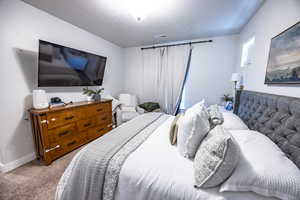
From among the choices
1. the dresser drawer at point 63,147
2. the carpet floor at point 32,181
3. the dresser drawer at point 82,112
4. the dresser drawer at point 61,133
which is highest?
the dresser drawer at point 82,112

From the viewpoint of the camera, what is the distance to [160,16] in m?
2.18

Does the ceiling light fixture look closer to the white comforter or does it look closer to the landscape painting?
the landscape painting

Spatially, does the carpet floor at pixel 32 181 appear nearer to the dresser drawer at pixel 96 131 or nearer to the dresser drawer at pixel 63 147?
the dresser drawer at pixel 63 147

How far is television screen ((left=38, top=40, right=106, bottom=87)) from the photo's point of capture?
6.36ft

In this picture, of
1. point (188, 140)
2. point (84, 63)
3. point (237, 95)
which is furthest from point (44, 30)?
point (237, 95)

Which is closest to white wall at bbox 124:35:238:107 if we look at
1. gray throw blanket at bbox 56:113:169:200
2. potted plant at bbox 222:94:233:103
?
potted plant at bbox 222:94:233:103

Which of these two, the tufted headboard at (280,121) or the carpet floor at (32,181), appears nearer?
the tufted headboard at (280,121)

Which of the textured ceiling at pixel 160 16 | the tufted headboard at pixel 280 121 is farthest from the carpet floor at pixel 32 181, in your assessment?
the textured ceiling at pixel 160 16

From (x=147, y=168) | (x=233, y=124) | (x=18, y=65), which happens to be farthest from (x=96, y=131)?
(x=233, y=124)

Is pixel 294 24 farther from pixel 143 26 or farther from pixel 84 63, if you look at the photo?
pixel 84 63

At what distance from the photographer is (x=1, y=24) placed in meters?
1.65

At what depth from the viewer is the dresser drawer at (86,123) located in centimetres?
232

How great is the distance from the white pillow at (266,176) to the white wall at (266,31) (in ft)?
2.31

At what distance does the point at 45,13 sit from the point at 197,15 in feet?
8.67
